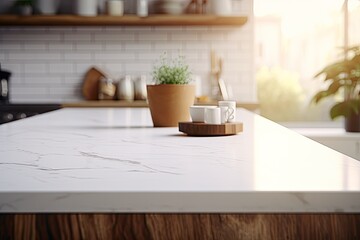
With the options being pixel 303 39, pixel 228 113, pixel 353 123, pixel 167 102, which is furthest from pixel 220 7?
pixel 228 113

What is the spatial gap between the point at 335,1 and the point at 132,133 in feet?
11.3

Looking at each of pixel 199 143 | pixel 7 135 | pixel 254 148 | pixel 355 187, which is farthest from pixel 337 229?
pixel 7 135

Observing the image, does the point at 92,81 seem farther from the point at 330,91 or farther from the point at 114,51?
the point at 330,91

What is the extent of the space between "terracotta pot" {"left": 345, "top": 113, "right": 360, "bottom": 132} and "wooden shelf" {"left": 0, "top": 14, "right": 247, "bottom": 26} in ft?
3.67

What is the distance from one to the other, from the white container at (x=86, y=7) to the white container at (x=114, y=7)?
11 cm

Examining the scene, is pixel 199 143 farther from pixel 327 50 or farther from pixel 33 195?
pixel 327 50

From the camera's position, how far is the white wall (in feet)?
16.6

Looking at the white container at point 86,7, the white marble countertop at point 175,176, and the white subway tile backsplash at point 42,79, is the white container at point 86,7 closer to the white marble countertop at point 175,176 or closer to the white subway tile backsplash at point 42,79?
the white subway tile backsplash at point 42,79

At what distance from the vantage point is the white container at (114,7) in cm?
477

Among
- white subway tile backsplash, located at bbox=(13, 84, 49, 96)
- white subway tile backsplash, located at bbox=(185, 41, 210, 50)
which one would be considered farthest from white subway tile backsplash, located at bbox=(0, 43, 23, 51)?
white subway tile backsplash, located at bbox=(185, 41, 210, 50)

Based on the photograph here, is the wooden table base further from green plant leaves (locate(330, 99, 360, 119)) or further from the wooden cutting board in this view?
the wooden cutting board

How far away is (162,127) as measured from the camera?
2.28 m

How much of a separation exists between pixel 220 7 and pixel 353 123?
138 cm

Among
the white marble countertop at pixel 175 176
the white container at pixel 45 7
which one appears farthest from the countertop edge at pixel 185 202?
the white container at pixel 45 7
